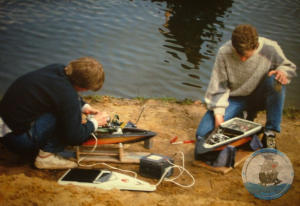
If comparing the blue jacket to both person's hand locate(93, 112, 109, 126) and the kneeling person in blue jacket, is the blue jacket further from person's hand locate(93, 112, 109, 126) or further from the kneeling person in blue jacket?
person's hand locate(93, 112, 109, 126)

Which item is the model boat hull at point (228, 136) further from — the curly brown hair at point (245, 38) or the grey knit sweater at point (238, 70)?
the curly brown hair at point (245, 38)

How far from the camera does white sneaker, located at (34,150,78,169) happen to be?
126 inches

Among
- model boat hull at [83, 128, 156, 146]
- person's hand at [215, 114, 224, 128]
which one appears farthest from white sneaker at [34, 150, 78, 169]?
person's hand at [215, 114, 224, 128]

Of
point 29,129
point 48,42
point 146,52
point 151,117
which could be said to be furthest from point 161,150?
point 48,42

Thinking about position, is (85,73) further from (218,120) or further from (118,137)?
(218,120)

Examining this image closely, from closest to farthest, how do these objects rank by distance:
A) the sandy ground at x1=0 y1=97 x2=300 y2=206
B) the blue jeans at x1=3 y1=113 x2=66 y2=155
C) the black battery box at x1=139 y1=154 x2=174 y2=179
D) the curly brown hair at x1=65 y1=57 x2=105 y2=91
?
the sandy ground at x1=0 y1=97 x2=300 y2=206 → the curly brown hair at x1=65 y1=57 x2=105 y2=91 → the blue jeans at x1=3 y1=113 x2=66 y2=155 → the black battery box at x1=139 y1=154 x2=174 y2=179

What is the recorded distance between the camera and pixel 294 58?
9.47 metres

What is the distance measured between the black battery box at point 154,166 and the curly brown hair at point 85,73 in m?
0.99

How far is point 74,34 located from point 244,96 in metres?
7.14

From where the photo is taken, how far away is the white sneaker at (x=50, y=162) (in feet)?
10.5

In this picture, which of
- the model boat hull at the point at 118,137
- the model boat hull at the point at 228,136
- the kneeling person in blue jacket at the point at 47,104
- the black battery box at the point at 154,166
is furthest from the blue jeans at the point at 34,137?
the model boat hull at the point at 228,136

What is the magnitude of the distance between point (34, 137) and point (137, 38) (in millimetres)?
7449

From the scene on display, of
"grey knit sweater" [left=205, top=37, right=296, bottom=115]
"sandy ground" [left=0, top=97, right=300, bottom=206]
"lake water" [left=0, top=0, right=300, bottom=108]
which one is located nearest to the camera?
"sandy ground" [left=0, top=97, right=300, bottom=206]

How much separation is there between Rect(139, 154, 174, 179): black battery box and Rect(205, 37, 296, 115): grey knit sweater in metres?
1.04
